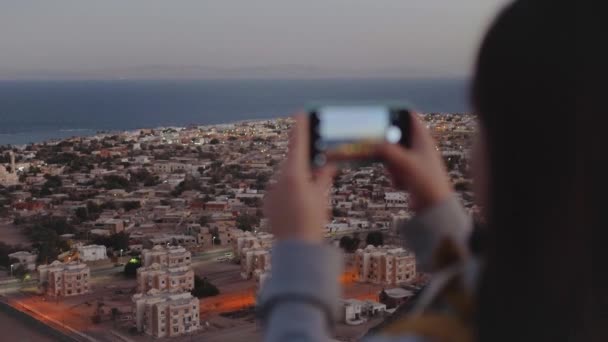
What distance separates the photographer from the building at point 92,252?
30.7ft

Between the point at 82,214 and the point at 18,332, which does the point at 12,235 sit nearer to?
the point at 82,214

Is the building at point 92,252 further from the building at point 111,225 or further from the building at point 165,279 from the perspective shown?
the building at point 165,279

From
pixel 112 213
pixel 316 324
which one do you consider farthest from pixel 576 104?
pixel 112 213

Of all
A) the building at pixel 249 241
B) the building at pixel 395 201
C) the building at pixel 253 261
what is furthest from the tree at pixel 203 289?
the building at pixel 395 201

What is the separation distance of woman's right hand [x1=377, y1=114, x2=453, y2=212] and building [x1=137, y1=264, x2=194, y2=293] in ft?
24.1

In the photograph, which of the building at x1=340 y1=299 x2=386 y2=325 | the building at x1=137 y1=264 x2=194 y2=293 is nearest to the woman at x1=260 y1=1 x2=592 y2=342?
the building at x1=340 y1=299 x2=386 y2=325

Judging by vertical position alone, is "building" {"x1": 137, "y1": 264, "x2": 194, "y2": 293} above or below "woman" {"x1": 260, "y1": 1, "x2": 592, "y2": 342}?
below

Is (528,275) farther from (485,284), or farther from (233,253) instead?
(233,253)

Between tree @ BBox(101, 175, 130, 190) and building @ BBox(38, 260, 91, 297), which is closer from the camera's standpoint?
building @ BBox(38, 260, 91, 297)

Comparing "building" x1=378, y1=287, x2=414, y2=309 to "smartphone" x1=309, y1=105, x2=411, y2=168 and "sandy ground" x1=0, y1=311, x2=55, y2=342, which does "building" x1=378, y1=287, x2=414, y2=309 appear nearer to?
"sandy ground" x1=0, y1=311, x2=55, y2=342

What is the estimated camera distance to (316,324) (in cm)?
44

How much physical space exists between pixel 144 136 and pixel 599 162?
25.8 m

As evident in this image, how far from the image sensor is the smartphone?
531 mm

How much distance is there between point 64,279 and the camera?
799 centimetres
